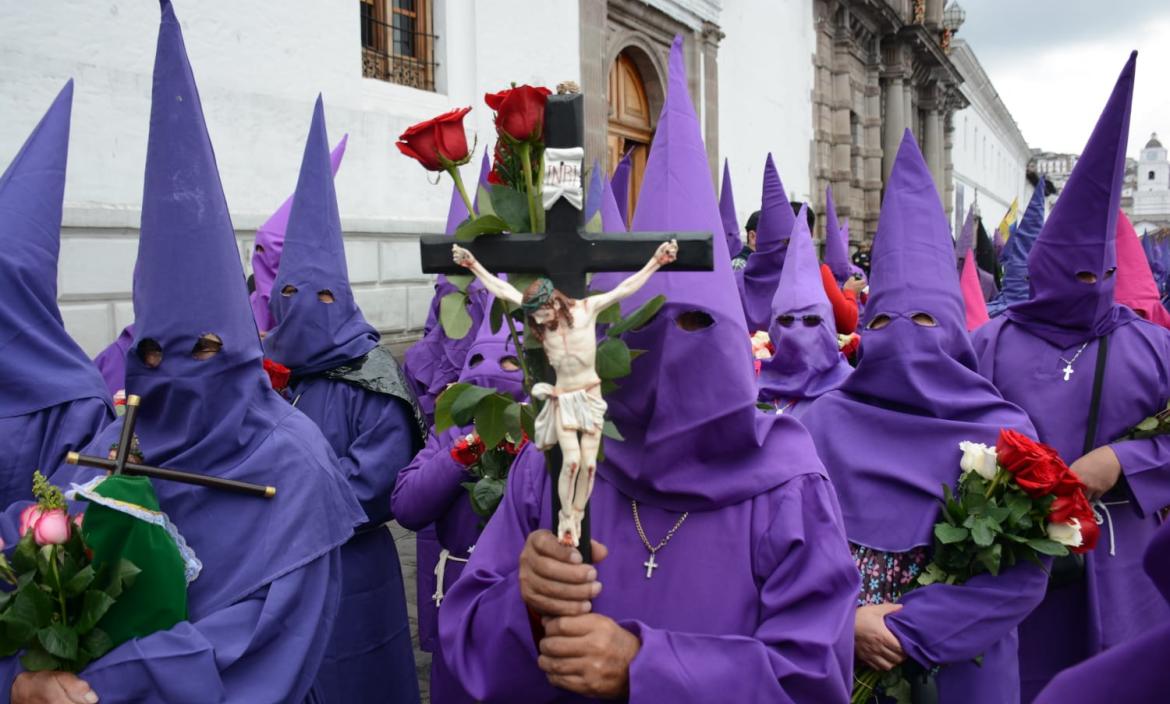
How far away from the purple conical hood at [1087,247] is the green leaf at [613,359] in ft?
9.65

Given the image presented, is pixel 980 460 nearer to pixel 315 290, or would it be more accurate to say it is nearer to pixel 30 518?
pixel 30 518

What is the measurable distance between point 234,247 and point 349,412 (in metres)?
1.30

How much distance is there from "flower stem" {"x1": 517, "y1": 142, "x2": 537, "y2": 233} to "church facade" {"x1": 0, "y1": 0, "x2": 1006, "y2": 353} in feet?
18.6

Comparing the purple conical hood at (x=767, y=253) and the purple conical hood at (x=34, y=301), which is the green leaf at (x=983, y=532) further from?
the purple conical hood at (x=767, y=253)

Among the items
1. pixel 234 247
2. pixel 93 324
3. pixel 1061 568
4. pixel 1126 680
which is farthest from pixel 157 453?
pixel 93 324

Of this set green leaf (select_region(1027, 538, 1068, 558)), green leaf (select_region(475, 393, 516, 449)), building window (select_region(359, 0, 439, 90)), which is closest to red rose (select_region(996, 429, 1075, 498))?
green leaf (select_region(1027, 538, 1068, 558))

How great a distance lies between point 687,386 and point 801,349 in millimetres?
2362

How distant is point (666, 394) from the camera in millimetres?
2035

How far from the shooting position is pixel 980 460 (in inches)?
115

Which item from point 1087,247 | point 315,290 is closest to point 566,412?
point 315,290

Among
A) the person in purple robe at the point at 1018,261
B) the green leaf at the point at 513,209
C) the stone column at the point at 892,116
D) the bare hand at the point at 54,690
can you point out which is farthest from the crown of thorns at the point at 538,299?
the stone column at the point at 892,116

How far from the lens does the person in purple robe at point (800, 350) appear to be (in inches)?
165

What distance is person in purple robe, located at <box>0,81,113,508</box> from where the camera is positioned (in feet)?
10.6

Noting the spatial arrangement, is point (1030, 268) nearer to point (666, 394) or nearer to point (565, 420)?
point (666, 394)
